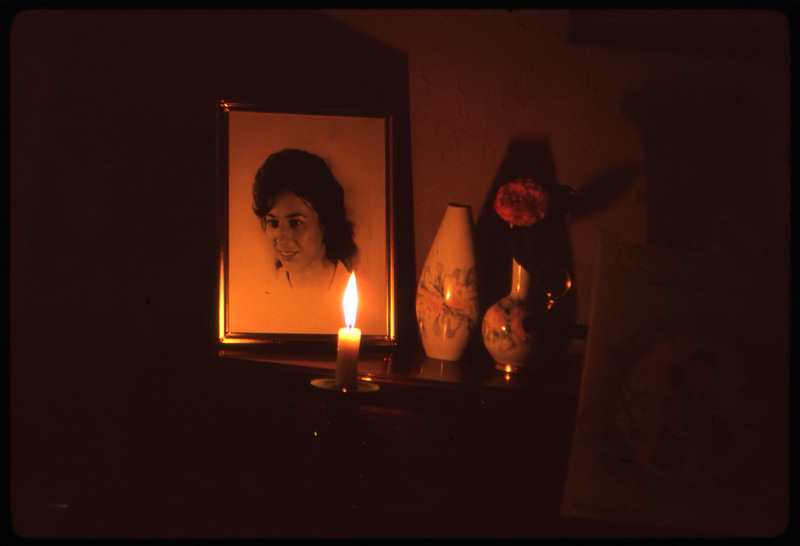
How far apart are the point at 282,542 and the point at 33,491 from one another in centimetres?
53

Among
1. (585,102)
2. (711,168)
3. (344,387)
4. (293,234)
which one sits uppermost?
(585,102)

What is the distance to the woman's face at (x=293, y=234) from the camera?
1.07 m

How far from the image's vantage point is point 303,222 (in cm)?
108

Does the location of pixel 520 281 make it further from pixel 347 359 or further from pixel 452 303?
pixel 347 359

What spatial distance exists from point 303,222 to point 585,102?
0.56m

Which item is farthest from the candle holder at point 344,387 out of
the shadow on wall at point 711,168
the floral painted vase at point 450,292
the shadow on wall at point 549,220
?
the shadow on wall at point 711,168

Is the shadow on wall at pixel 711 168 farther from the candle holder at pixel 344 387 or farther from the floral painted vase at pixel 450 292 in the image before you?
the candle holder at pixel 344 387

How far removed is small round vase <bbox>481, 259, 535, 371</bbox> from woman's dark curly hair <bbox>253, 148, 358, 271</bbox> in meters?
0.27

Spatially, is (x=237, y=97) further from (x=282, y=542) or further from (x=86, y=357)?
(x=282, y=542)

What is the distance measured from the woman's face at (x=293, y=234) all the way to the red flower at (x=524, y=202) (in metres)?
0.34

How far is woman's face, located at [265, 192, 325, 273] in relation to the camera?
1071 mm

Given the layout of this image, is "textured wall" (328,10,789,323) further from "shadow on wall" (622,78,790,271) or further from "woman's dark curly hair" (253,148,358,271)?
"woman's dark curly hair" (253,148,358,271)

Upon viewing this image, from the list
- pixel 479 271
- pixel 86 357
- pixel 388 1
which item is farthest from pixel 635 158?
pixel 86 357

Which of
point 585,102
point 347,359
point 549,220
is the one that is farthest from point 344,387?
point 585,102
